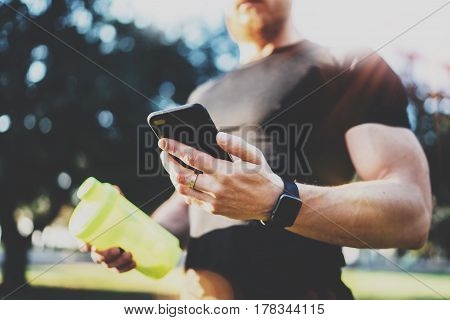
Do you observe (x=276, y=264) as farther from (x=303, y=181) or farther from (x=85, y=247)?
(x=85, y=247)

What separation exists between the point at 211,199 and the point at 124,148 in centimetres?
375

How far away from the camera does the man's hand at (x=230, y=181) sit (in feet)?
2.67

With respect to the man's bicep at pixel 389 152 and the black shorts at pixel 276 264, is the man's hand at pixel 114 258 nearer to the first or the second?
the black shorts at pixel 276 264

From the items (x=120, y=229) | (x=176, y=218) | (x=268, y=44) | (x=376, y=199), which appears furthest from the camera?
(x=176, y=218)

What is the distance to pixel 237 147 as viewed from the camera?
79cm

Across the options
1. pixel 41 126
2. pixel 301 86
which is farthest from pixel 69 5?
pixel 301 86

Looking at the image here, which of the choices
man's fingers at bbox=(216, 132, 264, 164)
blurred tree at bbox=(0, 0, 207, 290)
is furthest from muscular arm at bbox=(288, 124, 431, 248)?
blurred tree at bbox=(0, 0, 207, 290)

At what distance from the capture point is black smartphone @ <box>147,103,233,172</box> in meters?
0.82

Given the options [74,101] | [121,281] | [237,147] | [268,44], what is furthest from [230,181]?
[121,281]

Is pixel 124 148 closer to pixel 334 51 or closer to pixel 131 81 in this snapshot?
pixel 131 81

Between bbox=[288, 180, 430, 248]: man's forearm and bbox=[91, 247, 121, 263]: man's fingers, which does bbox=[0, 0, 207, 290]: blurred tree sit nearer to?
bbox=[91, 247, 121, 263]: man's fingers

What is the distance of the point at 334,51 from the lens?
1.02m

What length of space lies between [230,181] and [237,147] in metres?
0.08

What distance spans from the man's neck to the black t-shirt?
0.31ft
